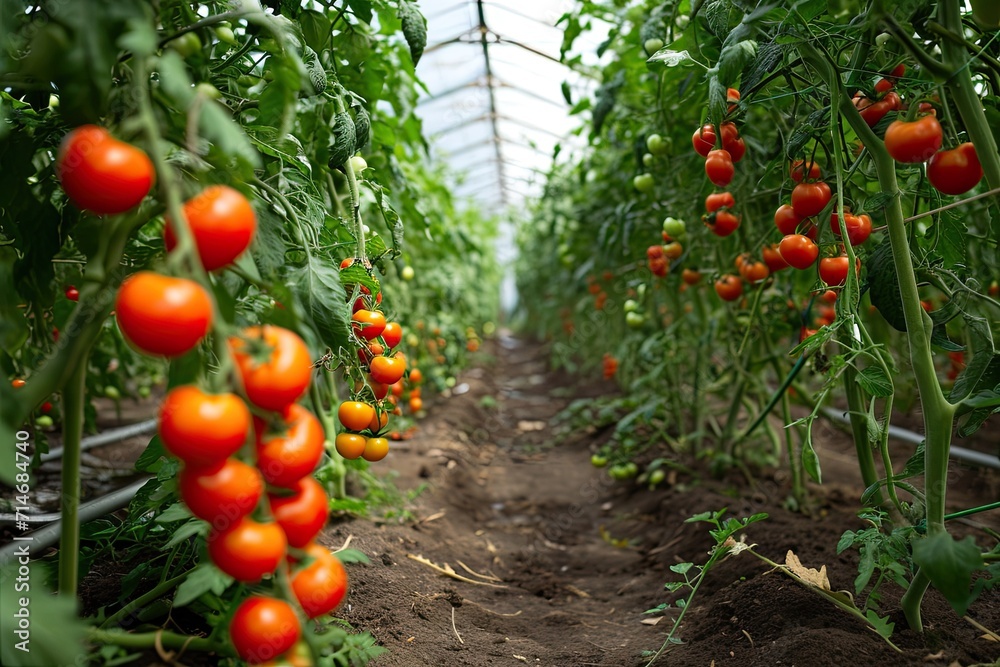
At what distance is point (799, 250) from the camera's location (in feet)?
4.26

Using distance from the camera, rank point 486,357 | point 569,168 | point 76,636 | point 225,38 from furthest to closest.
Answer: point 486,357 < point 569,168 < point 225,38 < point 76,636

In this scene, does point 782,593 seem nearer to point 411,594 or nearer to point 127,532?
point 411,594

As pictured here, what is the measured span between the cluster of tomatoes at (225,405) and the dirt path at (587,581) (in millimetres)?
682

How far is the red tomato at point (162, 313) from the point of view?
0.63 metres

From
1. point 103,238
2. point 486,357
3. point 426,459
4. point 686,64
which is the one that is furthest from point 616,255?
point 486,357

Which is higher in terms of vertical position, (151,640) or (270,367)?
(270,367)

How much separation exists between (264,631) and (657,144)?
192 cm

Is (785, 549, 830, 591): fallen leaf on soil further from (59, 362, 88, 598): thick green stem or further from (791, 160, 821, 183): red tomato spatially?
(59, 362, 88, 598): thick green stem

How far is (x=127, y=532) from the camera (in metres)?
1.24

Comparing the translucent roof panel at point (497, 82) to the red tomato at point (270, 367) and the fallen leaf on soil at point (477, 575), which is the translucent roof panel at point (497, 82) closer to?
the fallen leaf on soil at point (477, 575)

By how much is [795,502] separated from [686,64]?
4.98 feet

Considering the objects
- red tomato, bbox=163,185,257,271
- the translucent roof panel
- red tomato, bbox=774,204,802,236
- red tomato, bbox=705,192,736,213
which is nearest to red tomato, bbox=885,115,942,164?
red tomato, bbox=774,204,802,236

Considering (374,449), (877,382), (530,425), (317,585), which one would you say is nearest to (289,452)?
(317,585)

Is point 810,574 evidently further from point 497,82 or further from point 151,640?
point 497,82
